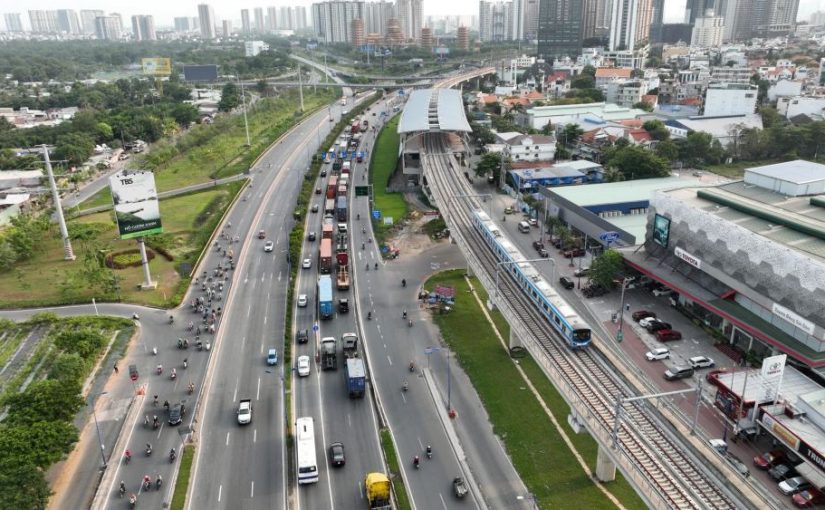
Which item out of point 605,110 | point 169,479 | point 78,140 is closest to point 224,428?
point 169,479

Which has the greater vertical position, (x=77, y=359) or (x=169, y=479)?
(x=77, y=359)

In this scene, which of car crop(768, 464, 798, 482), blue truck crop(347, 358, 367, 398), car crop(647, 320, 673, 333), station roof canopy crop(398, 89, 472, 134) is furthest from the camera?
station roof canopy crop(398, 89, 472, 134)

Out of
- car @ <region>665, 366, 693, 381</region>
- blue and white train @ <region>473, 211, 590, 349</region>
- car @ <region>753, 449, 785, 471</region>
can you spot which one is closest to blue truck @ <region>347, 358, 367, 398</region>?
blue and white train @ <region>473, 211, 590, 349</region>

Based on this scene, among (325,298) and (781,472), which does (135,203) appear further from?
(781,472)

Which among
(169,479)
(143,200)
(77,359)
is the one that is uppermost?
(143,200)

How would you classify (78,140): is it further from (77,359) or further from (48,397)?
(48,397)

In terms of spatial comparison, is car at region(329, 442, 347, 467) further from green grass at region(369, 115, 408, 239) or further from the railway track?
green grass at region(369, 115, 408, 239)
